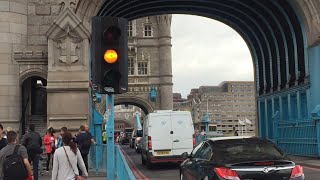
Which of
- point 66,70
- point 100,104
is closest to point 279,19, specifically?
point 66,70

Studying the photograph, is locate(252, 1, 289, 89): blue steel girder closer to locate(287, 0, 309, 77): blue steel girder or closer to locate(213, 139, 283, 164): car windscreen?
locate(287, 0, 309, 77): blue steel girder

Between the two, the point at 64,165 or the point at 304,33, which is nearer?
the point at 64,165

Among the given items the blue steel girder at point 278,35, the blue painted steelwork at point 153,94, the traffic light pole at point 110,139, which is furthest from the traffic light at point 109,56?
the blue painted steelwork at point 153,94

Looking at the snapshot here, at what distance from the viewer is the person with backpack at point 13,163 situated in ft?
25.4

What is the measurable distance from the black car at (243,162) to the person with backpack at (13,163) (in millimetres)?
3249

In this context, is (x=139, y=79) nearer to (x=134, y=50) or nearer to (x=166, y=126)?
(x=134, y=50)

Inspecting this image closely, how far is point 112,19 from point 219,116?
11040cm

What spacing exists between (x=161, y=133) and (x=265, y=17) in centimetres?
1056

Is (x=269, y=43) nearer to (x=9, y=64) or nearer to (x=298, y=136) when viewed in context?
(x=298, y=136)

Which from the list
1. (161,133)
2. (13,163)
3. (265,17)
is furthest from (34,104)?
(13,163)

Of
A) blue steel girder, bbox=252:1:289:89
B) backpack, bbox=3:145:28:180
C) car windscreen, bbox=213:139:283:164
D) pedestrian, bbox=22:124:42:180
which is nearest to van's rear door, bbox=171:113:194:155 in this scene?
pedestrian, bbox=22:124:42:180

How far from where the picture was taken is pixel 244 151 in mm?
9109

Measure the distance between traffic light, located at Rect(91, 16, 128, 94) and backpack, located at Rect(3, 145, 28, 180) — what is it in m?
1.79

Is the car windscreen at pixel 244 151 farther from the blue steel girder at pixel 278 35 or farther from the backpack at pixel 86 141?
the blue steel girder at pixel 278 35
